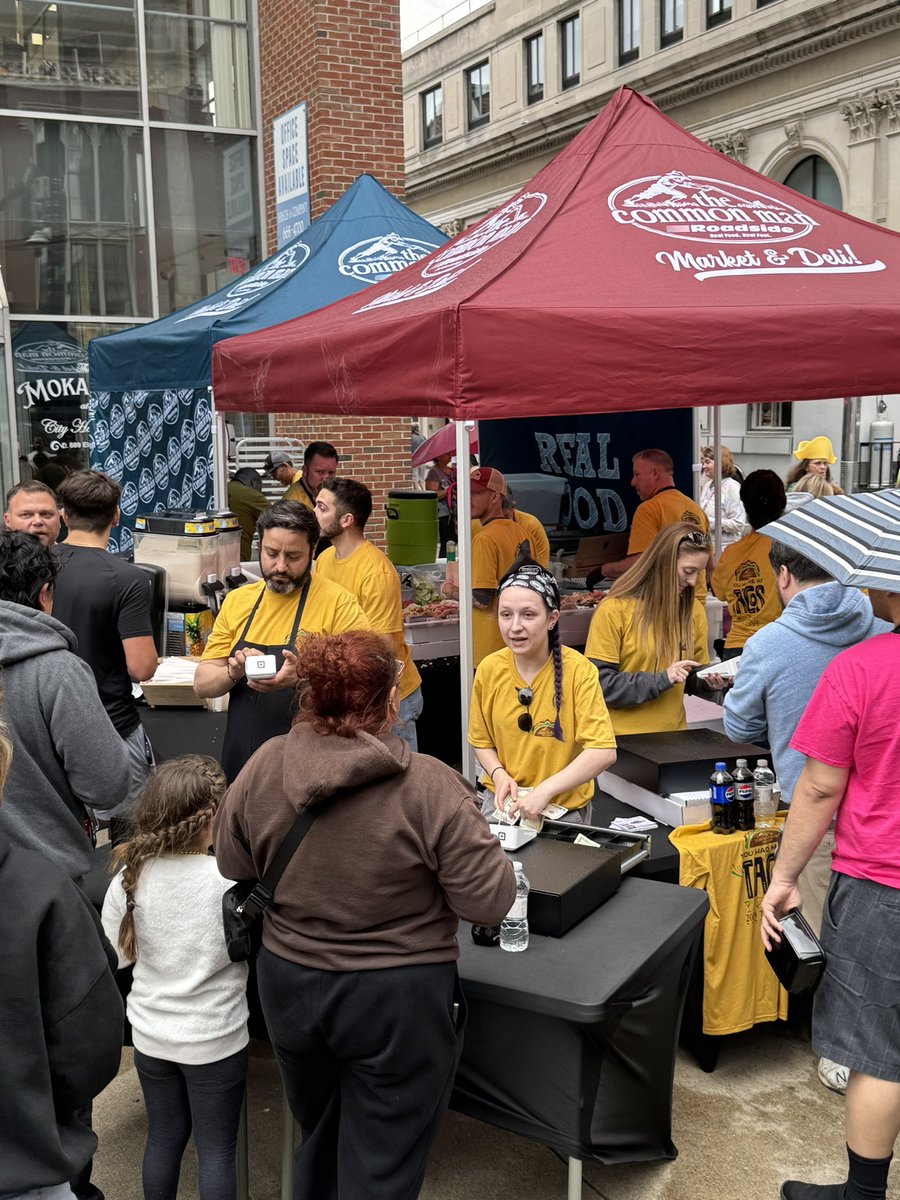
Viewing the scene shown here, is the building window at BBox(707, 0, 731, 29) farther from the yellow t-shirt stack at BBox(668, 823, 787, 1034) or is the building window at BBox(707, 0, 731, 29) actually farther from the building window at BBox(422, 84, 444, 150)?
the yellow t-shirt stack at BBox(668, 823, 787, 1034)

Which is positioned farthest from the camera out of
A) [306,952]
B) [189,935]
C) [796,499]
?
[796,499]

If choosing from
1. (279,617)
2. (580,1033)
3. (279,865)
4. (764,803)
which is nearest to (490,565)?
(279,617)

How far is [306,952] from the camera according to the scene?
2666 mm

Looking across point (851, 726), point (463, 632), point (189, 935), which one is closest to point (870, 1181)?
point (851, 726)

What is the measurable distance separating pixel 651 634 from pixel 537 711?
0.90 meters

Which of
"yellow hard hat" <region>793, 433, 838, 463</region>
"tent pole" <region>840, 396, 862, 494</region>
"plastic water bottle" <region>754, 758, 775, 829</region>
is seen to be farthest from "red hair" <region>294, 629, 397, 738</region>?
"tent pole" <region>840, 396, 862, 494</region>

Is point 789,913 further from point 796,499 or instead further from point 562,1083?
point 796,499

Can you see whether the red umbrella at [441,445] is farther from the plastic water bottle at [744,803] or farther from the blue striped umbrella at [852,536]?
the blue striped umbrella at [852,536]

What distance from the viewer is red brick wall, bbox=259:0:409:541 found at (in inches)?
487

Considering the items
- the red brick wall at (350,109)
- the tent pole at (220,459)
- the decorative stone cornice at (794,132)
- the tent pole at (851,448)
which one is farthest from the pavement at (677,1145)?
the decorative stone cornice at (794,132)

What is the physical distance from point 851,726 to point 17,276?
11860mm

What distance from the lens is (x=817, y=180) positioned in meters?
28.4

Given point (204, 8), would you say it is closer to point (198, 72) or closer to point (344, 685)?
point (198, 72)

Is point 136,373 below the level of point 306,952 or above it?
above
